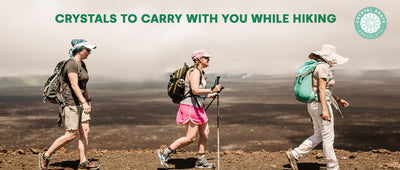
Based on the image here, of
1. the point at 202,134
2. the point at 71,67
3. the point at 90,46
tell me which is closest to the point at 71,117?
the point at 71,67

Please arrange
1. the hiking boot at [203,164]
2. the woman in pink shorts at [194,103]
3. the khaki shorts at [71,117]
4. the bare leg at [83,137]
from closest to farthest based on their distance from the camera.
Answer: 1. the khaki shorts at [71,117]
2. the woman in pink shorts at [194,103]
3. the bare leg at [83,137]
4. the hiking boot at [203,164]

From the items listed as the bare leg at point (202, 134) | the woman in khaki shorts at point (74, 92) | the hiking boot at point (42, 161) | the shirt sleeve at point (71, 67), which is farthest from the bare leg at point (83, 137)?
the bare leg at point (202, 134)

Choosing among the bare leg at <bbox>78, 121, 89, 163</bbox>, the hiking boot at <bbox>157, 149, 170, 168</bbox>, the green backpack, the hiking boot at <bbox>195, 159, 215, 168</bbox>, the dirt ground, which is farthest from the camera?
the dirt ground

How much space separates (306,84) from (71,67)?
3.14 m

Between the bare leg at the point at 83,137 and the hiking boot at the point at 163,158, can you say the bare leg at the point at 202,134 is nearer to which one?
the hiking boot at the point at 163,158

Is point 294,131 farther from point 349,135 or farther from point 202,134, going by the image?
point 202,134

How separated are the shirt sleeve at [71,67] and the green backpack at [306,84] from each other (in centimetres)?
300

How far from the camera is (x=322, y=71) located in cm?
407

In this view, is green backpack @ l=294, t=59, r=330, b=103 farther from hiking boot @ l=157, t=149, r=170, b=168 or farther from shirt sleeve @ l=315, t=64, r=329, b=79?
hiking boot @ l=157, t=149, r=170, b=168

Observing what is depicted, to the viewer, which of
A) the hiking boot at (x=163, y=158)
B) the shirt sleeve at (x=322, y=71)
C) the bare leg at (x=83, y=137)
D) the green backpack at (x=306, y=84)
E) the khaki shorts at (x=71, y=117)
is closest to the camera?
the shirt sleeve at (x=322, y=71)

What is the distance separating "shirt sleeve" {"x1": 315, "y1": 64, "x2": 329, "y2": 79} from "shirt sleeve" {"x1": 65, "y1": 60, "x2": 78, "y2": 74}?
3.18m

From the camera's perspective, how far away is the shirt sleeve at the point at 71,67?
430cm

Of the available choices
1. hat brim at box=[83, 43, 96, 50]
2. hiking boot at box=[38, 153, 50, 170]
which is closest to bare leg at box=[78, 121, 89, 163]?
hiking boot at box=[38, 153, 50, 170]

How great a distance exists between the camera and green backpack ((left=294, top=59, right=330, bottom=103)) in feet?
13.9
